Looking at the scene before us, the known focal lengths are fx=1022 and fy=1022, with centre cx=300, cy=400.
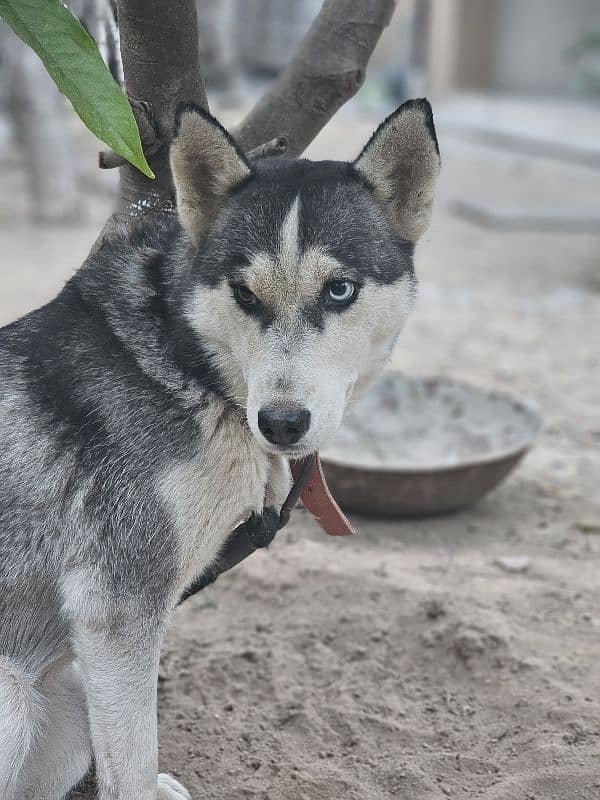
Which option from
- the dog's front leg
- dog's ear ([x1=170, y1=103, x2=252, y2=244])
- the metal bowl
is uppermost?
dog's ear ([x1=170, y1=103, x2=252, y2=244])

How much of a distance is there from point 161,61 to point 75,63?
0.82 m

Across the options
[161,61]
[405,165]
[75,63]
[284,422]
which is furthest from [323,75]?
[284,422]

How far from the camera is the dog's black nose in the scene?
236 cm

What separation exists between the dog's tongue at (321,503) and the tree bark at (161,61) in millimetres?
956

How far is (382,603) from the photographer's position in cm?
398

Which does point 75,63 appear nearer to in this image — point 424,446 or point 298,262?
point 298,262

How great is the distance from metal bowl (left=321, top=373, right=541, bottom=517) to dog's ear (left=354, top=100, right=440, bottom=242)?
1.66 m

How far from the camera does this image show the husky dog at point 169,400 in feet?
8.16

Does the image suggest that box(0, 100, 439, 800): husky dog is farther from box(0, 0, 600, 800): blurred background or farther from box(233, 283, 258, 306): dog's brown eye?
box(0, 0, 600, 800): blurred background

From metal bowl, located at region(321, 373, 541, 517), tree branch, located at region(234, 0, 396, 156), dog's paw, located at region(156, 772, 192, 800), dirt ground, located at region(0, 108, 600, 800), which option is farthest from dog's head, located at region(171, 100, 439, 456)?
metal bowl, located at region(321, 373, 541, 517)

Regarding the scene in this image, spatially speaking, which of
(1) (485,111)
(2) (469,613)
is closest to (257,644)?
(2) (469,613)

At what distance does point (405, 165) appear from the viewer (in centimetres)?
266

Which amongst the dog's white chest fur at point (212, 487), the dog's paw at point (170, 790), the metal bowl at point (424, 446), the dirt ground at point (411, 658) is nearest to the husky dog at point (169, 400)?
the dog's white chest fur at point (212, 487)

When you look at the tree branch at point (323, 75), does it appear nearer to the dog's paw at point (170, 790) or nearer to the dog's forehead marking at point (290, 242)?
the dog's forehead marking at point (290, 242)
